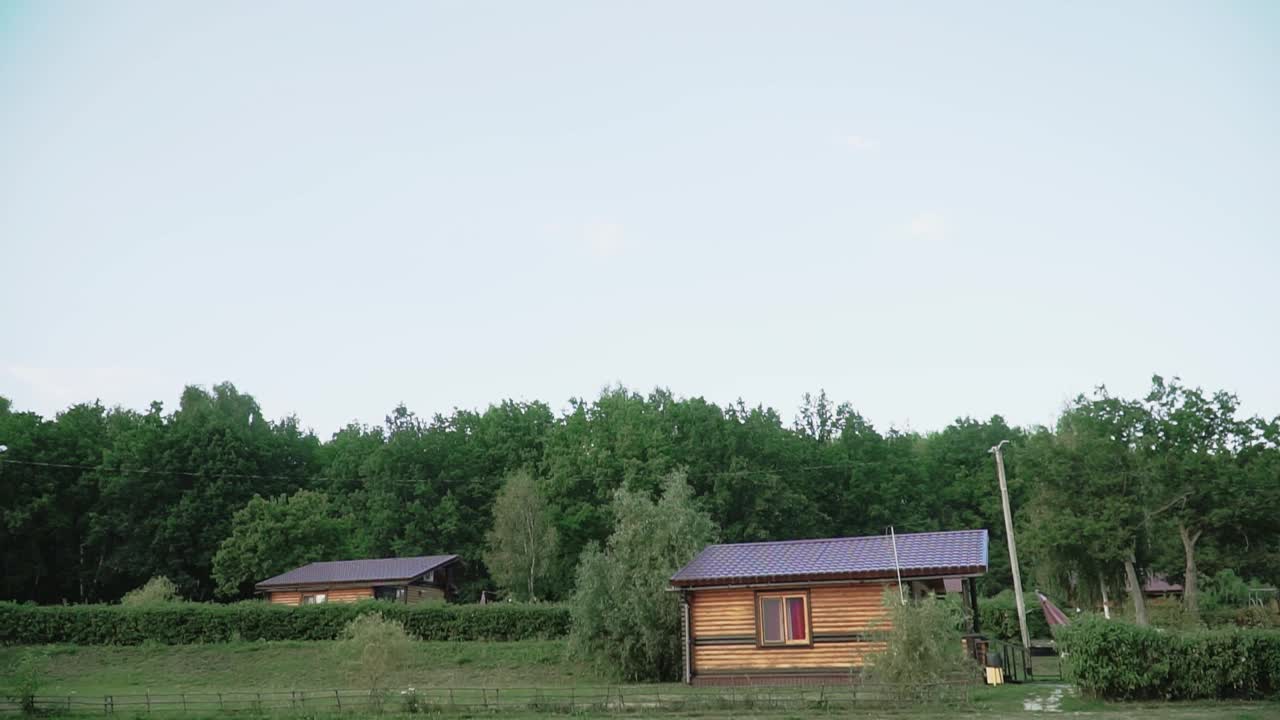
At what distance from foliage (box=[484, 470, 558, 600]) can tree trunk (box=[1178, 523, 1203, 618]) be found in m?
31.1

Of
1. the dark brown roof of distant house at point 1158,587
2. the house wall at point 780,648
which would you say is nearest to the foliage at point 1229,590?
the dark brown roof of distant house at point 1158,587

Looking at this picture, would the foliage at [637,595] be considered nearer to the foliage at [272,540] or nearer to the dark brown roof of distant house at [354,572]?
the dark brown roof of distant house at [354,572]

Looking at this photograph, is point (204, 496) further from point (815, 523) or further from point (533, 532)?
point (815, 523)

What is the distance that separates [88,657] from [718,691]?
27475 millimetres

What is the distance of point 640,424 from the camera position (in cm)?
6625

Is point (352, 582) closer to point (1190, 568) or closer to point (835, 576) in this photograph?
point (835, 576)

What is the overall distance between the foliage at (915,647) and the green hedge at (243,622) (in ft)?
72.2

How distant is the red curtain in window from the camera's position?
26641mm

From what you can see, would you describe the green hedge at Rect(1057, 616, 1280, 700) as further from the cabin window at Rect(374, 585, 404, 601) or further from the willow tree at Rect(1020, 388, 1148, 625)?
the cabin window at Rect(374, 585, 404, 601)

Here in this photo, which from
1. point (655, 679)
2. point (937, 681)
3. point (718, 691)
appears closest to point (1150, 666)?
point (937, 681)

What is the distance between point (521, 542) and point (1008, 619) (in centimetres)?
2733

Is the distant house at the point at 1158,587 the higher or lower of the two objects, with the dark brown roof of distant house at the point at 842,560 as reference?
lower

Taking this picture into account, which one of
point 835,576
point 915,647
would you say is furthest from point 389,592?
point 915,647

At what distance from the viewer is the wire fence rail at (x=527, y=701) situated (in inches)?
798
